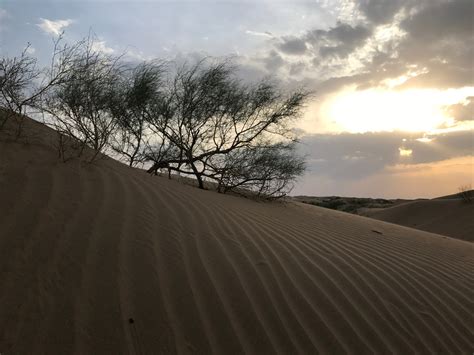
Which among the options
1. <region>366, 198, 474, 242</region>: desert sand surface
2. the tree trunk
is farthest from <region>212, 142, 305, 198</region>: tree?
<region>366, 198, 474, 242</region>: desert sand surface

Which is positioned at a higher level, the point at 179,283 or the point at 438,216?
the point at 438,216

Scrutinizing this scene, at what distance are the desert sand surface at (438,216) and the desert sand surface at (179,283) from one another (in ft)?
45.3

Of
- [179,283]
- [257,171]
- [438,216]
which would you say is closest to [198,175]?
[257,171]

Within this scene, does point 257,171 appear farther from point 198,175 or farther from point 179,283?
point 179,283

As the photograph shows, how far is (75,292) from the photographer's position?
9.81ft

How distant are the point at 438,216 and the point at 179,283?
19.6 meters

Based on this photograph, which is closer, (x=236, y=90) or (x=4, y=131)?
(x=4, y=131)

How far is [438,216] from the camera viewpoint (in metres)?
20.1

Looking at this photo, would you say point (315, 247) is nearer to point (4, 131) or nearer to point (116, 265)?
point (116, 265)

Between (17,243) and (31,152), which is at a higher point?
(31,152)

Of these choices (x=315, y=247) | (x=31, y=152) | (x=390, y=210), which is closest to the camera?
(x=315, y=247)

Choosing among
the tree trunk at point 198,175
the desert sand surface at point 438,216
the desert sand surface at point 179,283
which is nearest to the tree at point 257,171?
the tree trunk at point 198,175

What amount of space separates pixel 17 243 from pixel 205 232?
181 centimetres

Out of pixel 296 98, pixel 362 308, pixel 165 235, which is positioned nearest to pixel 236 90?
pixel 296 98
